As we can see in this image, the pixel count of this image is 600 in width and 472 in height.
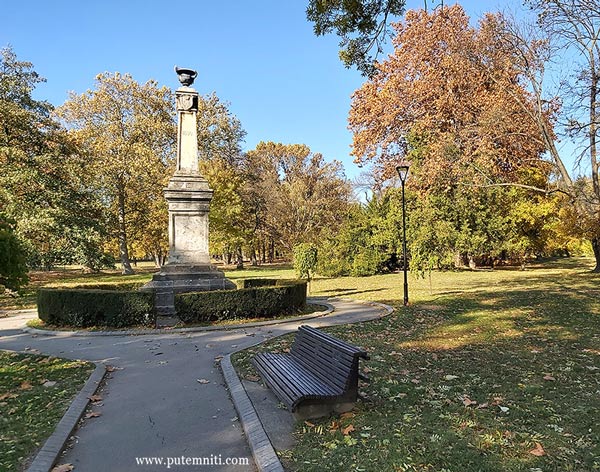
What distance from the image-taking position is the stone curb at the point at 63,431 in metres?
3.73

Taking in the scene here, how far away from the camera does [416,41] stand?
2659cm

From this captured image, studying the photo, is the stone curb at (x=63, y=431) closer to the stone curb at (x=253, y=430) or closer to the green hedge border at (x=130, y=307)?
the stone curb at (x=253, y=430)

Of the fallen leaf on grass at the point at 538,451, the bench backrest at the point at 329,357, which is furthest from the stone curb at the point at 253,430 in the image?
the fallen leaf on grass at the point at 538,451

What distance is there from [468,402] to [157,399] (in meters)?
3.73

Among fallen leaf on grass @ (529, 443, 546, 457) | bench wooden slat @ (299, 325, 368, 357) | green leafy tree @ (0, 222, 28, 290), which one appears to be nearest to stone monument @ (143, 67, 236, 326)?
green leafy tree @ (0, 222, 28, 290)

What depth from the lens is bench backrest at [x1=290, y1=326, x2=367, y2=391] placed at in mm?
4543

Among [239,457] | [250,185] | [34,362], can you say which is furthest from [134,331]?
[250,185]

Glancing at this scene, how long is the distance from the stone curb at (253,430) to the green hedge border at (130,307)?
16.1 ft

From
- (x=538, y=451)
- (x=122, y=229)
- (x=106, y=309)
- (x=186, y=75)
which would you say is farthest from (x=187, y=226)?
(x=122, y=229)

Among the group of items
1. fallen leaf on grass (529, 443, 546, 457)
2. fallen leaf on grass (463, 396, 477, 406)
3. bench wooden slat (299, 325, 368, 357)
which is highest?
bench wooden slat (299, 325, 368, 357)

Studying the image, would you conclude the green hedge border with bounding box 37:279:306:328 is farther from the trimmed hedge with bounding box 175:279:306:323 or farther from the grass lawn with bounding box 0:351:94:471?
the grass lawn with bounding box 0:351:94:471

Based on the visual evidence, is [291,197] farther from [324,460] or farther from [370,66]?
[324,460]

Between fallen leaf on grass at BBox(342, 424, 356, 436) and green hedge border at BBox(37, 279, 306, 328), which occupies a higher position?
green hedge border at BBox(37, 279, 306, 328)

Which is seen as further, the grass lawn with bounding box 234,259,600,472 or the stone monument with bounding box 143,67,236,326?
the stone monument with bounding box 143,67,236,326
